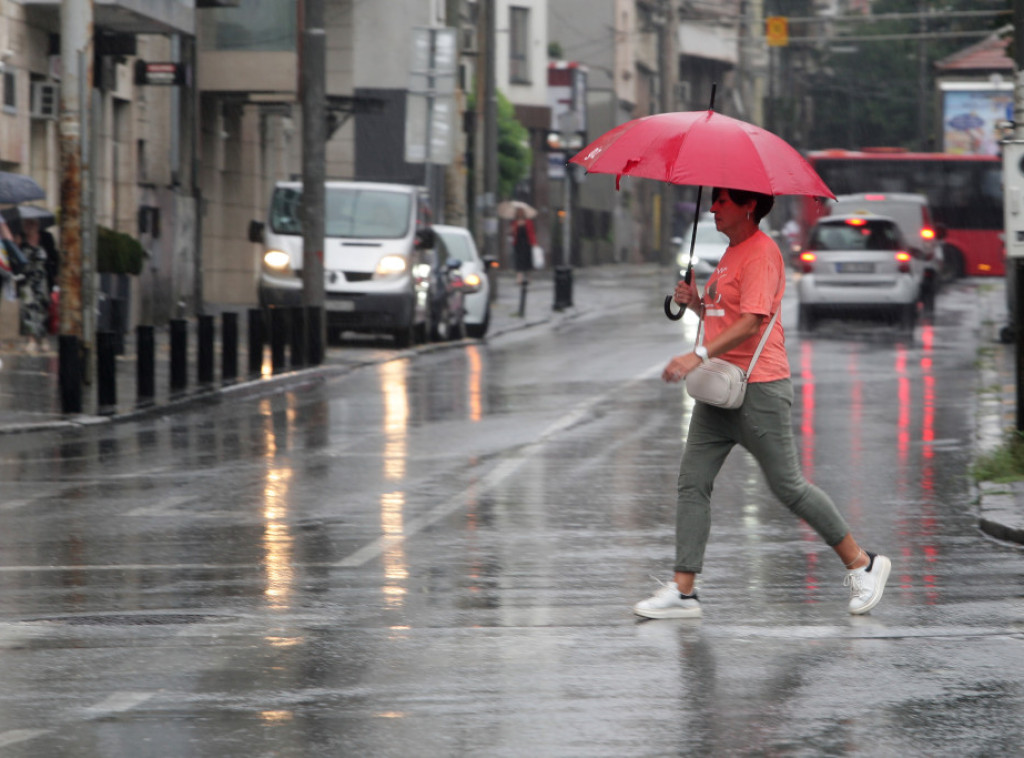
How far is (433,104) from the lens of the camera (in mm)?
32281

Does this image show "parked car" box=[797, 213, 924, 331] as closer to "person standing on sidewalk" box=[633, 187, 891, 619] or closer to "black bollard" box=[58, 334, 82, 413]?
"black bollard" box=[58, 334, 82, 413]

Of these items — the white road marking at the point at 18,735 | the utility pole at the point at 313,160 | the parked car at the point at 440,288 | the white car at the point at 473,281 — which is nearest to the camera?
the white road marking at the point at 18,735

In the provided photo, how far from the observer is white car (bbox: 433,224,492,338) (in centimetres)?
3080

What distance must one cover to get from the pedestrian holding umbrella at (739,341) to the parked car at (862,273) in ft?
72.1

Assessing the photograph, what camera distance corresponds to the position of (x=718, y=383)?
7.81 metres

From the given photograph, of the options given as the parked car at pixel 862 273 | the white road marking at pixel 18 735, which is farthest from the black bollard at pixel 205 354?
the white road marking at pixel 18 735

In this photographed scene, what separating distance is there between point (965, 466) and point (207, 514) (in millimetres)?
5060

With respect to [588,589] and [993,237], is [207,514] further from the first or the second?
[993,237]

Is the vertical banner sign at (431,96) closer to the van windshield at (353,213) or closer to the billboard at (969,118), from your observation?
the van windshield at (353,213)

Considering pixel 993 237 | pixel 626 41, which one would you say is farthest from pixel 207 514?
pixel 626 41

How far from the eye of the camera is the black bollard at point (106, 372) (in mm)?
17281

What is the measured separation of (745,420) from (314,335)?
1589cm

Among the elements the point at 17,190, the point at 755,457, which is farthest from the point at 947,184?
the point at 755,457

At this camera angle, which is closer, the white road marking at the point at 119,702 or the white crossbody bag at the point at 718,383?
the white road marking at the point at 119,702
